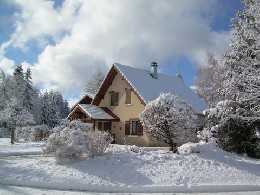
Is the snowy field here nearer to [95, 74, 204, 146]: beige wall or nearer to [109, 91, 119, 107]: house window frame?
[95, 74, 204, 146]: beige wall

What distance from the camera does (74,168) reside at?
41.7 ft

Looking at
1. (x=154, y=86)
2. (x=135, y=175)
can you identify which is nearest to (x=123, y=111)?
(x=154, y=86)

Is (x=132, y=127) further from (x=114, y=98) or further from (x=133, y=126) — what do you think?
(x=114, y=98)

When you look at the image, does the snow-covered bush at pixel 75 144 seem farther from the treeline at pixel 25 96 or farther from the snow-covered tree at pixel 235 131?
the treeline at pixel 25 96

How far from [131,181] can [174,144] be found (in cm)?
523

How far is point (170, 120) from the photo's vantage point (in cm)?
1577

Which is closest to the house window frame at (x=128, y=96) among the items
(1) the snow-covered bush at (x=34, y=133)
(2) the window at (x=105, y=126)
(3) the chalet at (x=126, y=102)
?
(3) the chalet at (x=126, y=102)

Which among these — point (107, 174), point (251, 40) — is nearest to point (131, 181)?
point (107, 174)

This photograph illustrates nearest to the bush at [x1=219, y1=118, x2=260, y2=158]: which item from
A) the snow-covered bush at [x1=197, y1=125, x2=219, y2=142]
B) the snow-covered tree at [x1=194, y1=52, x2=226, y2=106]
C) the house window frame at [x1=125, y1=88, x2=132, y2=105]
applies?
the snow-covered bush at [x1=197, y1=125, x2=219, y2=142]

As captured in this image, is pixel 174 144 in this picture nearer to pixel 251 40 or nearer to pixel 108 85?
pixel 251 40

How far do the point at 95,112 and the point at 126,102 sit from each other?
2.99 metres

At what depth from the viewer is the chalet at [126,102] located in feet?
96.1

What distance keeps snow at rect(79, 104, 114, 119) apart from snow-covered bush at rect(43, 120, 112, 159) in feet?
49.4

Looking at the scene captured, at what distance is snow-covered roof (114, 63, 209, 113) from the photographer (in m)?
29.2
